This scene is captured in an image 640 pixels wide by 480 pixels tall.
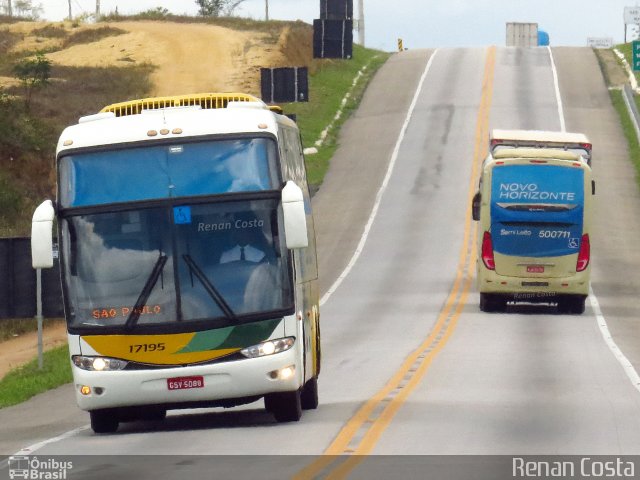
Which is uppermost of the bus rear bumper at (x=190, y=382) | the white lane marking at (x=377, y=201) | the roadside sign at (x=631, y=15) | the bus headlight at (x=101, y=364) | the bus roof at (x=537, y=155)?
the bus headlight at (x=101, y=364)

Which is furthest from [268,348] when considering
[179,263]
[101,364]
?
[101,364]

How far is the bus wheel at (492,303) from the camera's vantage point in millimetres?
33875

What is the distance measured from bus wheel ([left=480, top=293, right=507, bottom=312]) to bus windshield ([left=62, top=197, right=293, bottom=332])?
61.3 feet

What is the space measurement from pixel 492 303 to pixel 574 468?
→ 21578mm

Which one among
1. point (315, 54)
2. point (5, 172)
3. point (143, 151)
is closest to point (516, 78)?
point (315, 54)

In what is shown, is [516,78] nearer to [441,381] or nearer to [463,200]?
[463,200]

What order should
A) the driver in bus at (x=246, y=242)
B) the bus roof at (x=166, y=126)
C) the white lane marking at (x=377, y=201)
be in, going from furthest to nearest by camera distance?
the white lane marking at (x=377, y=201) → the bus roof at (x=166, y=126) → the driver in bus at (x=246, y=242)

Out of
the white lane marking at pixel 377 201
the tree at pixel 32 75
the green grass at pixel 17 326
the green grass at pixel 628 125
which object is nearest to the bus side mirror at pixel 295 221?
the green grass at pixel 17 326

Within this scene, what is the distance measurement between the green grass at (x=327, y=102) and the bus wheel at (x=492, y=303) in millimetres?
21435

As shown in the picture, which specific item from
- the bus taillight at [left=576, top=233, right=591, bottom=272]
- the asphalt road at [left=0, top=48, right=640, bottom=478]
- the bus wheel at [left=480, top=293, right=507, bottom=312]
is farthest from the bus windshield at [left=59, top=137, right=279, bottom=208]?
the bus wheel at [left=480, top=293, right=507, bottom=312]

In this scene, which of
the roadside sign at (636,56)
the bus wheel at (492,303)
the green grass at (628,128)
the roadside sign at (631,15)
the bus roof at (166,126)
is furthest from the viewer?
the roadside sign at (631,15)

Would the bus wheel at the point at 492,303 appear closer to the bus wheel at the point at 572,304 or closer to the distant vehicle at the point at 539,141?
the bus wheel at the point at 572,304

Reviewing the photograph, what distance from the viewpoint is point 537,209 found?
107ft

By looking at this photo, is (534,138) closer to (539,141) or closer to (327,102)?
(539,141)
